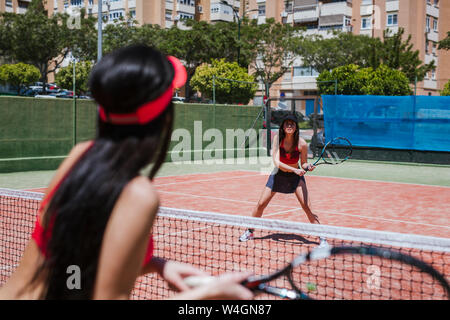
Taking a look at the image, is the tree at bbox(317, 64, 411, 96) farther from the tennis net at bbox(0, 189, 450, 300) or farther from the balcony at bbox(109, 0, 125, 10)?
the balcony at bbox(109, 0, 125, 10)

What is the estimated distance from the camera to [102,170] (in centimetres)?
142

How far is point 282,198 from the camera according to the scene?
10.1 m

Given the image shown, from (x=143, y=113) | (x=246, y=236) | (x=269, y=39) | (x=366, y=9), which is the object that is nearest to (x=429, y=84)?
(x=366, y=9)

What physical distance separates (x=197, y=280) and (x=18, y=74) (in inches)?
1629

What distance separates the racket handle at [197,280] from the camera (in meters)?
1.50

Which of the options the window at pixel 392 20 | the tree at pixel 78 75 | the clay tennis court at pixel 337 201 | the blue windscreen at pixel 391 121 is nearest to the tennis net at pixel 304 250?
the clay tennis court at pixel 337 201

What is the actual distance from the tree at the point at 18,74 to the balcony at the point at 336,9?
1127 inches

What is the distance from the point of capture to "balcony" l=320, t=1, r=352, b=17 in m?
52.4

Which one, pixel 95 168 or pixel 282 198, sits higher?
pixel 95 168

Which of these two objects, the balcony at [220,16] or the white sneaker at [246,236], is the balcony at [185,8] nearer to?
the balcony at [220,16]

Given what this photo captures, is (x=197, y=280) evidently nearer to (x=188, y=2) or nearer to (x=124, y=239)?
(x=124, y=239)

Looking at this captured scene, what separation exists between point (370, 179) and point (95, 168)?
41.3 feet

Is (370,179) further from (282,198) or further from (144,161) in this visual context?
(144,161)
